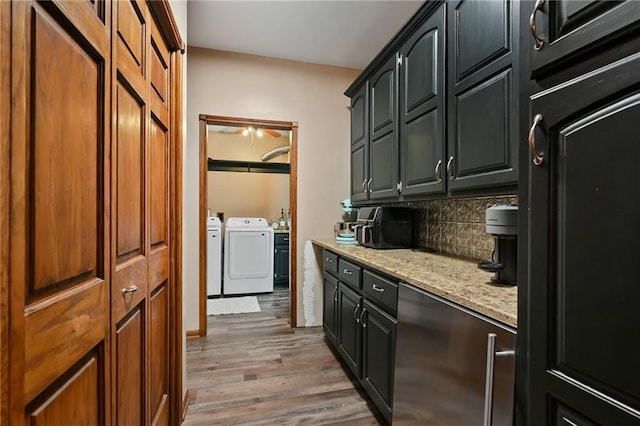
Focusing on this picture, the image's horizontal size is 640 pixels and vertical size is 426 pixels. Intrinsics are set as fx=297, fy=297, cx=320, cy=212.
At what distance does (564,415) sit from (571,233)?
401 millimetres

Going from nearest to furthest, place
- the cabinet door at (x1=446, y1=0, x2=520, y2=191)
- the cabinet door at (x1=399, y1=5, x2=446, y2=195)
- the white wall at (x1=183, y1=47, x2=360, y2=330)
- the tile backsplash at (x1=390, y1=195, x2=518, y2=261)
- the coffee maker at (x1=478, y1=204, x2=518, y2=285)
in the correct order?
the coffee maker at (x1=478, y1=204, x2=518, y2=285) < the cabinet door at (x1=446, y1=0, x2=520, y2=191) < the cabinet door at (x1=399, y1=5, x2=446, y2=195) < the tile backsplash at (x1=390, y1=195, x2=518, y2=261) < the white wall at (x1=183, y1=47, x2=360, y2=330)

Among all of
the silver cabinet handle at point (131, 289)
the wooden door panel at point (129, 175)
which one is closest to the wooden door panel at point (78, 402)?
the silver cabinet handle at point (131, 289)

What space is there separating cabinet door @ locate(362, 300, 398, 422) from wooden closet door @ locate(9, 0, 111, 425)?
1223 mm

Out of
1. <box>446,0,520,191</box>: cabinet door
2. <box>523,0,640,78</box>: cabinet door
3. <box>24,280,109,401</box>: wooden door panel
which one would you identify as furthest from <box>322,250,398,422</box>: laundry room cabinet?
<box>24,280,109,401</box>: wooden door panel

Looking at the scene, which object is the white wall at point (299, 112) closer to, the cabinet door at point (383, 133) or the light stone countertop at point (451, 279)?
the cabinet door at point (383, 133)

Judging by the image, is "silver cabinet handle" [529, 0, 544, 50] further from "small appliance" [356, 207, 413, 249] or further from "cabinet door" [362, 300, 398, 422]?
"small appliance" [356, 207, 413, 249]

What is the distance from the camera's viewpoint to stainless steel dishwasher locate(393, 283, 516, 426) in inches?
34.5

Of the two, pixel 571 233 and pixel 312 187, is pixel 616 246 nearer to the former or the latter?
pixel 571 233

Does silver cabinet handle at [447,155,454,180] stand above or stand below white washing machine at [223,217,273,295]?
above

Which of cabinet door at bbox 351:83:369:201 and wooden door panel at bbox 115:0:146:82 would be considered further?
cabinet door at bbox 351:83:369:201

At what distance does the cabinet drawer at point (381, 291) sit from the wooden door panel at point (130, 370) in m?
1.14

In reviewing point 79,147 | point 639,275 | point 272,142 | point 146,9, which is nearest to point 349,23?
point 146,9

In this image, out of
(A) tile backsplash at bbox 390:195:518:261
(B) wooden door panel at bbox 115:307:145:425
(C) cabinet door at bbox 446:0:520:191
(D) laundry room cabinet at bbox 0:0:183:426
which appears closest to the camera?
(D) laundry room cabinet at bbox 0:0:183:426

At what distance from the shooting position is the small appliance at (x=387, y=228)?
2.32 meters
